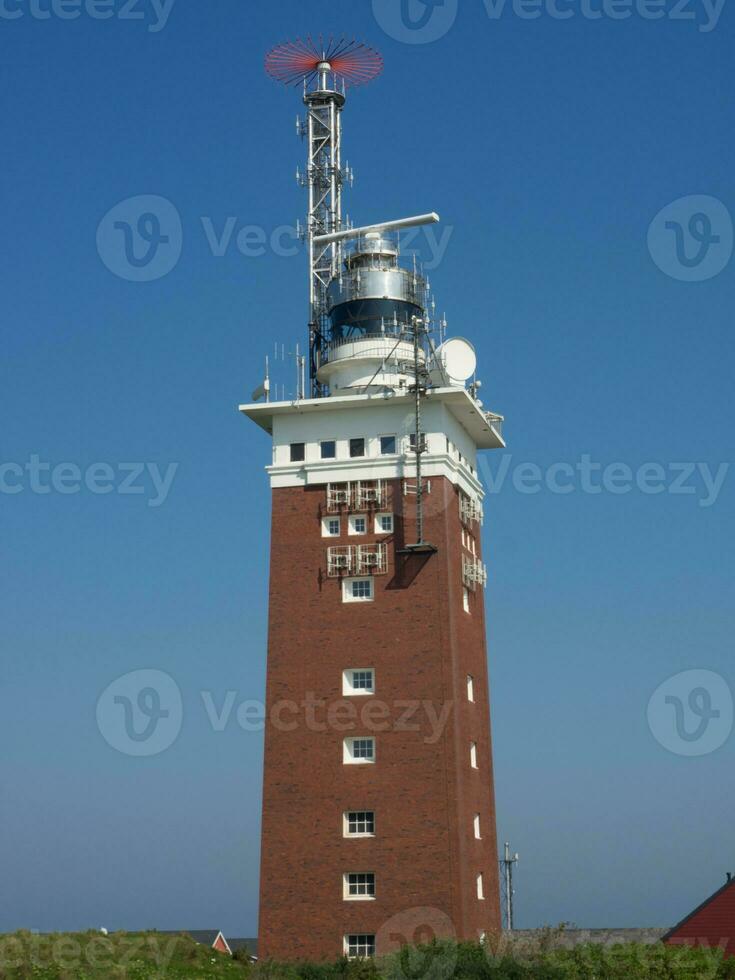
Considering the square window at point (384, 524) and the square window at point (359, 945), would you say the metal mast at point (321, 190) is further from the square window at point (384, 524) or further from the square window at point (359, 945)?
the square window at point (359, 945)

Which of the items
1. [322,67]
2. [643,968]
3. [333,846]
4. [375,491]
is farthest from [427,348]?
[643,968]

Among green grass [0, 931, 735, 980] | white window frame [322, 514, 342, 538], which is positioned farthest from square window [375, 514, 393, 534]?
green grass [0, 931, 735, 980]

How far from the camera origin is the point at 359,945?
197 feet

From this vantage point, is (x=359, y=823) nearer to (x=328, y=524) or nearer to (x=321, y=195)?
(x=328, y=524)

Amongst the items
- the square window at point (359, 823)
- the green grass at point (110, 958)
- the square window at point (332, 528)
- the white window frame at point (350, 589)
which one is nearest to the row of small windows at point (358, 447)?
the square window at point (332, 528)

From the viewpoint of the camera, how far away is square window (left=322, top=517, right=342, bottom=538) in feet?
215

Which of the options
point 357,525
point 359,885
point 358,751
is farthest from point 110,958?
point 357,525

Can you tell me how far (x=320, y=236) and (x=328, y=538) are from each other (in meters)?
16.3

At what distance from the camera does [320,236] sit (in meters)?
72.5

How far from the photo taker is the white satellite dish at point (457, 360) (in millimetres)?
66812

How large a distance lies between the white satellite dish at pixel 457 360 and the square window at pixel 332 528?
8.21m

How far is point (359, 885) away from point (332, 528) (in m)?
15.5

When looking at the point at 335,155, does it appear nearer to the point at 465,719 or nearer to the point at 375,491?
the point at 375,491

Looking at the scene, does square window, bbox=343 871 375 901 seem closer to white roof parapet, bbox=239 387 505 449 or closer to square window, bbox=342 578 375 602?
square window, bbox=342 578 375 602
